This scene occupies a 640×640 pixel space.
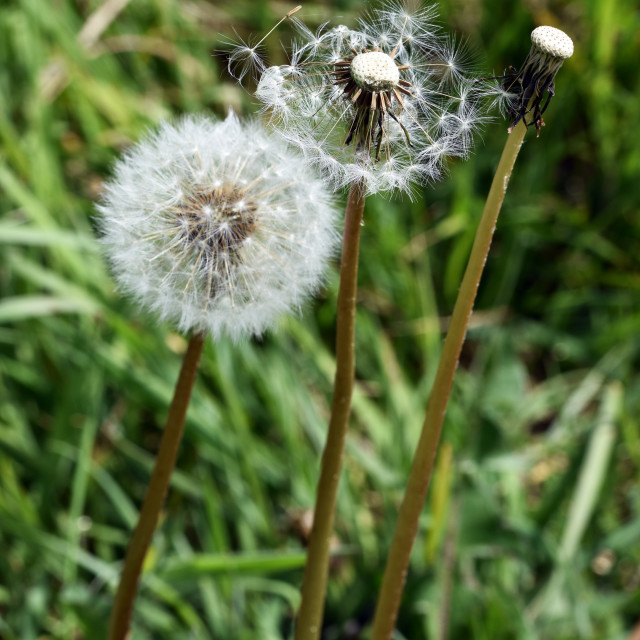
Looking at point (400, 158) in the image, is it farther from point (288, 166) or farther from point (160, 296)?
point (160, 296)

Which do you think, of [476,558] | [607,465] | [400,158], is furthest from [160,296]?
[607,465]

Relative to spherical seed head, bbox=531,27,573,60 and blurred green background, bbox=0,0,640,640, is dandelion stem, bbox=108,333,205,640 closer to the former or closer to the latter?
blurred green background, bbox=0,0,640,640

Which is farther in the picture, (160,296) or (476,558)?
(476,558)

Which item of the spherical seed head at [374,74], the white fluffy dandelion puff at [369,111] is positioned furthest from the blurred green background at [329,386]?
the spherical seed head at [374,74]

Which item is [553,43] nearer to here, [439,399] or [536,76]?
[536,76]

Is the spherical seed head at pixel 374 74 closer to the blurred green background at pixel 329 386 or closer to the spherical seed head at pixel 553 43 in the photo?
the spherical seed head at pixel 553 43

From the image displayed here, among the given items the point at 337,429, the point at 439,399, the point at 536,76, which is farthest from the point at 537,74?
the point at 337,429

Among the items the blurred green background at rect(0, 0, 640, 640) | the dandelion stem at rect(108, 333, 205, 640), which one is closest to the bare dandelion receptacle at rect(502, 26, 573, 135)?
the dandelion stem at rect(108, 333, 205, 640)
